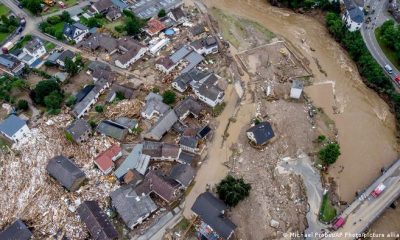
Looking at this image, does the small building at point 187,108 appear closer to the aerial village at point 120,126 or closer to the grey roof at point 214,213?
→ the aerial village at point 120,126

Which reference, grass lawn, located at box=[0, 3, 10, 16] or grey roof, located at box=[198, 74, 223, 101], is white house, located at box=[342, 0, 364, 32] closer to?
grey roof, located at box=[198, 74, 223, 101]

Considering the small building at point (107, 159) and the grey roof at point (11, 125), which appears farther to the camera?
the grey roof at point (11, 125)

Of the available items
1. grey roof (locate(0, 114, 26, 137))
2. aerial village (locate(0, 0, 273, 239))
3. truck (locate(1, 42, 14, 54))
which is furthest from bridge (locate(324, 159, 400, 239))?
truck (locate(1, 42, 14, 54))

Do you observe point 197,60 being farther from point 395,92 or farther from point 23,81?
point 395,92

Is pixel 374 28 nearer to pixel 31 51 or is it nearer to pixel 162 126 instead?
pixel 162 126

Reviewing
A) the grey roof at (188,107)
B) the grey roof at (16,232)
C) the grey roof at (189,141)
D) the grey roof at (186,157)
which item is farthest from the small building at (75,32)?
the grey roof at (16,232)

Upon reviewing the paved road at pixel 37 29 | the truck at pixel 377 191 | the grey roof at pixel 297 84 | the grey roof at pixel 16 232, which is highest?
the grey roof at pixel 297 84
